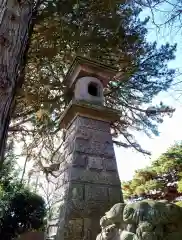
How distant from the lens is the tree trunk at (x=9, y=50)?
2.00 meters

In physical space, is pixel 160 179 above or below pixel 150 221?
above

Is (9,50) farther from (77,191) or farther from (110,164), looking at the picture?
(110,164)

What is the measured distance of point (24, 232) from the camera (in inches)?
250

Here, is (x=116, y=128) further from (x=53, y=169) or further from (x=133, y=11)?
(x=133, y=11)

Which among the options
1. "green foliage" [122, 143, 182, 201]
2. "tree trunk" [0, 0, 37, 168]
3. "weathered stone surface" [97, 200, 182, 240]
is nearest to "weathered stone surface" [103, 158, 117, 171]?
"weathered stone surface" [97, 200, 182, 240]

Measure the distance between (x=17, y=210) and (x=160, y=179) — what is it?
390cm

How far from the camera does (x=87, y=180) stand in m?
3.00

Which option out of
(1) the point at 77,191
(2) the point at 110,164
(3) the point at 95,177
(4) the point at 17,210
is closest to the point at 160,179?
(2) the point at 110,164

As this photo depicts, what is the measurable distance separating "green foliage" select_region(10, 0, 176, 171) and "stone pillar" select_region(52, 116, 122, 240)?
151 cm

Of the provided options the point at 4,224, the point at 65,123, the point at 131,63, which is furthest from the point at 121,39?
the point at 4,224

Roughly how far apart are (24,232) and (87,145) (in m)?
4.44

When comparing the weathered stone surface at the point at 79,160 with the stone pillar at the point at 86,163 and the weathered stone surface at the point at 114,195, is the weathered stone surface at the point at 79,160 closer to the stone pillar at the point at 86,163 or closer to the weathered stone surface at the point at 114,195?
the stone pillar at the point at 86,163

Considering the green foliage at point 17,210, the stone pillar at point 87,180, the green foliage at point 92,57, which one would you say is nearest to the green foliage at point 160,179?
the green foliage at point 92,57

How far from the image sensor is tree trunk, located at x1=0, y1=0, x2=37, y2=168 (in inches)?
78.6
